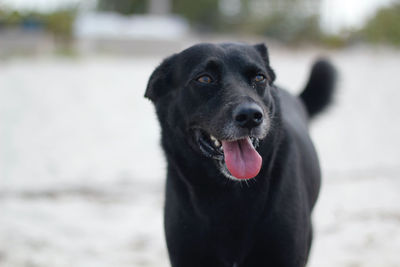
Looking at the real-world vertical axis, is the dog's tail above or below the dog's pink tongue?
above

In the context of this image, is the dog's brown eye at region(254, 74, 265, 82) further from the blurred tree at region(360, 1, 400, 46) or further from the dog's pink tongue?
the blurred tree at region(360, 1, 400, 46)

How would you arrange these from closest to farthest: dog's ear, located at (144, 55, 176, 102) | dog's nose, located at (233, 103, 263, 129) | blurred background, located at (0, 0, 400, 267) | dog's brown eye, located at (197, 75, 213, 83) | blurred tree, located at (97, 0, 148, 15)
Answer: dog's nose, located at (233, 103, 263, 129)
dog's brown eye, located at (197, 75, 213, 83)
dog's ear, located at (144, 55, 176, 102)
blurred background, located at (0, 0, 400, 267)
blurred tree, located at (97, 0, 148, 15)

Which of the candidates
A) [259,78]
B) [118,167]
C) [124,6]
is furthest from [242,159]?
[124,6]

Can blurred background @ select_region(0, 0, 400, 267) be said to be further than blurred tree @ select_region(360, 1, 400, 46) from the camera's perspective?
No

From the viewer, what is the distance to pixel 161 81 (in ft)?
9.94

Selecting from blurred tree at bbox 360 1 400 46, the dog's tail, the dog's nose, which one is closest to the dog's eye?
the dog's nose

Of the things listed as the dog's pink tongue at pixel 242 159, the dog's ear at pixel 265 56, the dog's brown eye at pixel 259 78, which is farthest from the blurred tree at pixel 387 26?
the dog's pink tongue at pixel 242 159

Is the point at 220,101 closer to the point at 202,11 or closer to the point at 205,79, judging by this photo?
the point at 205,79

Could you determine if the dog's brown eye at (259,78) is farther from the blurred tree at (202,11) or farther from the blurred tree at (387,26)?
the blurred tree at (202,11)

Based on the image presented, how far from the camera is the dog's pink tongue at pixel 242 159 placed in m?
2.51

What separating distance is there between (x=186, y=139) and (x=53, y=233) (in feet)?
7.08

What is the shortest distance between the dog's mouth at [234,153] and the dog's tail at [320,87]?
6.18 ft

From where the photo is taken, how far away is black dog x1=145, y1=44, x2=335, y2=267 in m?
2.58

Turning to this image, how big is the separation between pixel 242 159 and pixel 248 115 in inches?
9.0
